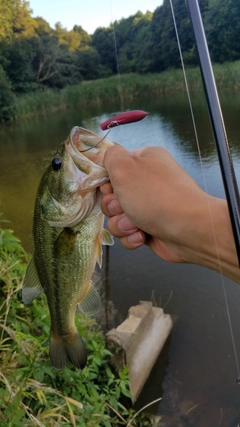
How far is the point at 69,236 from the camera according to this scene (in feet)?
5.68

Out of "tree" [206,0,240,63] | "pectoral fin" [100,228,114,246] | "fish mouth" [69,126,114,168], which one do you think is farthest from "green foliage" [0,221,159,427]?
"tree" [206,0,240,63]

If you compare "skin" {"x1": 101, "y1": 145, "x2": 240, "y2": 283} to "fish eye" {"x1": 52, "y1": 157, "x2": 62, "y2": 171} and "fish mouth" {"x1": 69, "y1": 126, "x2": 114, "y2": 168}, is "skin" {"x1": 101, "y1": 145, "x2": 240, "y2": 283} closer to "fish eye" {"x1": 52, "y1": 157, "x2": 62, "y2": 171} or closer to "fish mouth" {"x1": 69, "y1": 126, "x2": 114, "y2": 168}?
"fish mouth" {"x1": 69, "y1": 126, "x2": 114, "y2": 168}

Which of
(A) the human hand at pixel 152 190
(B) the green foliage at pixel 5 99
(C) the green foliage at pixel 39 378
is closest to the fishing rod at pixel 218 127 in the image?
(A) the human hand at pixel 152 190

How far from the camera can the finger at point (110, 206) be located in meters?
1.57

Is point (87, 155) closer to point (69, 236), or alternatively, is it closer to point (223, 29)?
point (69, 236)

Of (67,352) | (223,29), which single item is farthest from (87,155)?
(223,29)

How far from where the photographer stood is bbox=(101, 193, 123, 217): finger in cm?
157

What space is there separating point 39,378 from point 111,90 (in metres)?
20.1

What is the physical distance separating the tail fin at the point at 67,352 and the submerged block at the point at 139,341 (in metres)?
1.61

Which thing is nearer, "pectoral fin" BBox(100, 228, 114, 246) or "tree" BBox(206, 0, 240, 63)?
"pectoral fin" BBox(100, 228, 114, 246)

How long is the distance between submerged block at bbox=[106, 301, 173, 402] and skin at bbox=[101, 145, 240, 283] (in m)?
2.30

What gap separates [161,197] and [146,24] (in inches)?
396

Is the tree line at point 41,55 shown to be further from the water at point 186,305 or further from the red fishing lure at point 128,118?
the red fishing lure at point 128,118

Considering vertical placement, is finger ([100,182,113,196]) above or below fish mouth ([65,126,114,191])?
below
